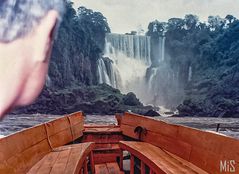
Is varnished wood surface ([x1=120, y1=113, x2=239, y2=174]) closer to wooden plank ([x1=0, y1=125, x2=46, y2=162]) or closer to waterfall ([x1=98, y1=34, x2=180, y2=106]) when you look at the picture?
wooden plank ([x1=0, y1=125, x2=46, y2=162])

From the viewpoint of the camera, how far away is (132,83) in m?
81.2

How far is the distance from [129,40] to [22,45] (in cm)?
7703

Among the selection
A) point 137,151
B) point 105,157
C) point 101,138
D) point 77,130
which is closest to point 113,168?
point 105,157

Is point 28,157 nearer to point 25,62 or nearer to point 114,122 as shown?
point 25,62

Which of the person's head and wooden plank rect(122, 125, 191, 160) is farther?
wooden plank rect(122, 125, 191, 160)

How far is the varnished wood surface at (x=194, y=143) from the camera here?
103 inches

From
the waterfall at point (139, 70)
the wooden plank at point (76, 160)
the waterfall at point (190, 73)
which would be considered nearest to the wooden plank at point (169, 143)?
the wooden plank at point (76, 160)

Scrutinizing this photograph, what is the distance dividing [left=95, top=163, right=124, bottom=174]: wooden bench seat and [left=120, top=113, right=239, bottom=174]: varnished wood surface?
823 millimetres

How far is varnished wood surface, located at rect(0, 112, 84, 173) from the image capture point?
8.54ft

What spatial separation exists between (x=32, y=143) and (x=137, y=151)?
1.41 meters

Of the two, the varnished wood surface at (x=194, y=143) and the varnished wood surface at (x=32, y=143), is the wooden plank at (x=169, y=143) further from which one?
the varnished wood surface at (x=32, y=143)

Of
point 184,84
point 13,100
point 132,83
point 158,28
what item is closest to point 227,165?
point 13,100

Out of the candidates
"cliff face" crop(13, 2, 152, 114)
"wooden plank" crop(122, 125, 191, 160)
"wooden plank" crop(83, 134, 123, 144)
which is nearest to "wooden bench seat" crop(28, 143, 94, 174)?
"wooden plank" crop(122, 125, 191, 160)

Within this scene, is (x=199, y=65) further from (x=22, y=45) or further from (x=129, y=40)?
(x=22, y=45)
